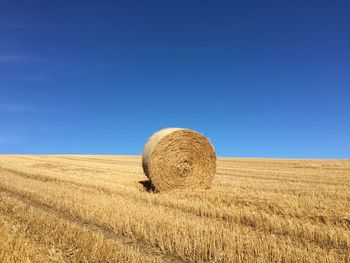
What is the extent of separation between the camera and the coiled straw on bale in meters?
11.7

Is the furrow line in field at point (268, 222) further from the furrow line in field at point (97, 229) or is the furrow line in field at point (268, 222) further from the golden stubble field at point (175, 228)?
the furrow line in field at point (97, 229)

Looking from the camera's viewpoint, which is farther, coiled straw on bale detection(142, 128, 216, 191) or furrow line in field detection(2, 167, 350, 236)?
coiled straw on bale detection(142, 128, 216, 191)

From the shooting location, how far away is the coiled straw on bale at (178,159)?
38.3 ft

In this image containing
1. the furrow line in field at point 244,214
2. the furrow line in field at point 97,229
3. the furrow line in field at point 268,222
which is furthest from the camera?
the furrow line in field at point 244,214

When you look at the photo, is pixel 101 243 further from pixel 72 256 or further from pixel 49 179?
pixel 49 179

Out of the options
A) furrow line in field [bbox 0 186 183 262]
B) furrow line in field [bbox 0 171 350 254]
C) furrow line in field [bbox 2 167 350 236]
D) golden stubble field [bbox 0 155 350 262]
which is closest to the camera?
golden stubble field [bbox 0 155 350 262]

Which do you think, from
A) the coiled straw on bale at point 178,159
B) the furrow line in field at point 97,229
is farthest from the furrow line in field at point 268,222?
the coiled straw on bale at point 178,159

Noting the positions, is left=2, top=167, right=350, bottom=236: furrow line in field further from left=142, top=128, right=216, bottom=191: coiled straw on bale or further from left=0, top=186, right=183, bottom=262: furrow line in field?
left=142, top=128, right=216, bottom=191: coiled straw on bale

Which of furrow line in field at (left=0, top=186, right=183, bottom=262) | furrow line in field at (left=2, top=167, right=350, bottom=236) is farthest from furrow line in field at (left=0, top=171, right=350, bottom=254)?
furrow line in field at (left=0, top=186, right=183, bottom=262)

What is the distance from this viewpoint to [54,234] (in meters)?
→ 5.65

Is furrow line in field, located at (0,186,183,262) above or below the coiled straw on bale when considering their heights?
below

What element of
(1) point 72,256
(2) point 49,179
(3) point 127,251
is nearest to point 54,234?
(1) point 72,256

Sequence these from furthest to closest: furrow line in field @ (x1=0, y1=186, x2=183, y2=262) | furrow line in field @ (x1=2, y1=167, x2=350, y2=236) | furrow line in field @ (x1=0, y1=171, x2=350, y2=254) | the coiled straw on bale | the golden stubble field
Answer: the coiled straw on bale, furrow line in field @ (x1=2, y1=167, x2=350, y2=236), furrow line in field @ (x1=0, y1=171, x2=350, y2=254), furrow line in field @ (x1=0, y1=186, x2=183, y2=262), the golden stubble field

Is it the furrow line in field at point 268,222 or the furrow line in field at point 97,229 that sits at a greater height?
the furrow line in field at point 268,222
